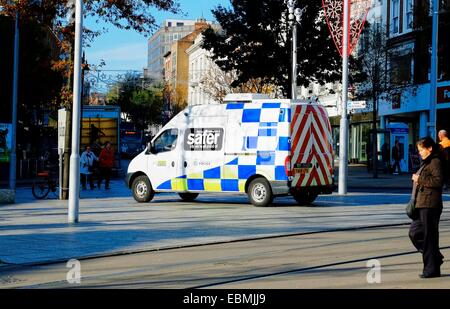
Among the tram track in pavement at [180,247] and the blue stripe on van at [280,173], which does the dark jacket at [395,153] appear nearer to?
the blue stripe on van at [280,173]

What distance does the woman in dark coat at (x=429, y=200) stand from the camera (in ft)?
31.2

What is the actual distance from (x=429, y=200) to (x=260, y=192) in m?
12.1

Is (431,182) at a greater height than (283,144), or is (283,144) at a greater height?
(283,144)

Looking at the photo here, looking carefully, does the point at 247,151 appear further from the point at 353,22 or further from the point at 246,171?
the point at 353,22

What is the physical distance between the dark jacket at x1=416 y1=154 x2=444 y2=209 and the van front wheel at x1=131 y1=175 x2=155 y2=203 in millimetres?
14445

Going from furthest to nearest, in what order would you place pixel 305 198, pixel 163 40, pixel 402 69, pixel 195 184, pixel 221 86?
pixel 163 40 < pixel 221 86 < pixel 402 69 < pixel 305 198 < pixel 195 184

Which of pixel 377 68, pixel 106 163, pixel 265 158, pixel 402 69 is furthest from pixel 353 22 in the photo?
pixel 402 69

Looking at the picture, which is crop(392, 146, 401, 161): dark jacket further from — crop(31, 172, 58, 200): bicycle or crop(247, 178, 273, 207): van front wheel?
crop(247, 178, 273, 207): van front wheel

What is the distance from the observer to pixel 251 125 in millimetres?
21734

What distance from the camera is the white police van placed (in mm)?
21250

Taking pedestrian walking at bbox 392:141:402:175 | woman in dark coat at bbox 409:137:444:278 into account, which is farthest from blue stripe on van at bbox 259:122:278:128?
pedestrian walking at bbox 392:141:402:175

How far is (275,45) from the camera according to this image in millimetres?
40375

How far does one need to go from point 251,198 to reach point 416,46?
2718cm
